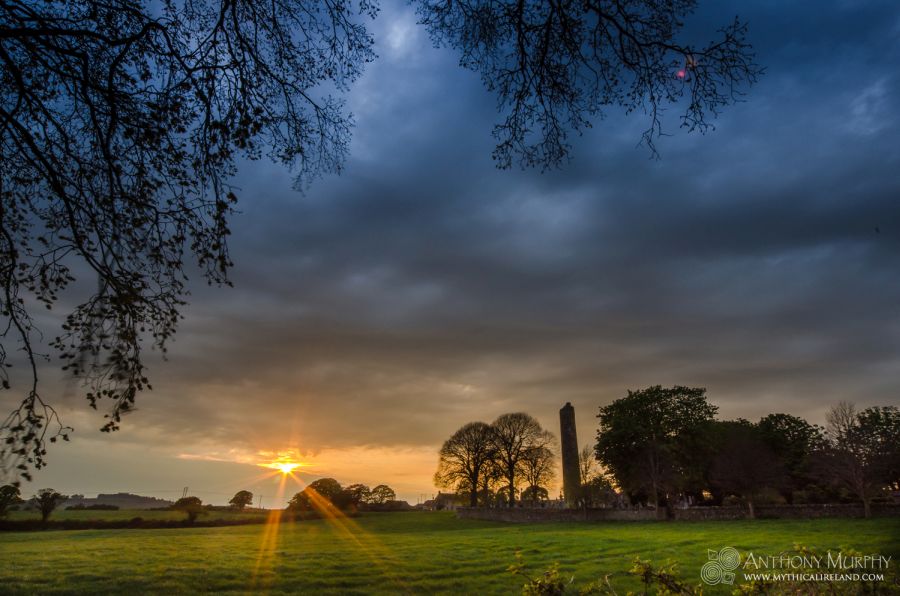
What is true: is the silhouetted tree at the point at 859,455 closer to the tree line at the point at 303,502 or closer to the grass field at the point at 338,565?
the grass field at the point at 338,565

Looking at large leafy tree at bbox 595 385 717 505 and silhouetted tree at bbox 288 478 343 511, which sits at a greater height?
large leafy tree at bbox 595 385 717 505

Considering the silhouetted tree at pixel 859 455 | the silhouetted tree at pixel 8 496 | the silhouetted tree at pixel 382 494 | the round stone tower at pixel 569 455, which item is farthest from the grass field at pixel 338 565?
the silhouetted tree at pixel 382 494

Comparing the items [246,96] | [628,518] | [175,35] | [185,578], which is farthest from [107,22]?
[628,518]

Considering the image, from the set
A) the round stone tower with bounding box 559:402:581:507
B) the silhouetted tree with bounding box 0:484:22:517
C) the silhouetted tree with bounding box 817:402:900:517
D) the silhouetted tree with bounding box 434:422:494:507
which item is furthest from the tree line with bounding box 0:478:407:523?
the silhouetted tree with bounding box 817:402:900:517

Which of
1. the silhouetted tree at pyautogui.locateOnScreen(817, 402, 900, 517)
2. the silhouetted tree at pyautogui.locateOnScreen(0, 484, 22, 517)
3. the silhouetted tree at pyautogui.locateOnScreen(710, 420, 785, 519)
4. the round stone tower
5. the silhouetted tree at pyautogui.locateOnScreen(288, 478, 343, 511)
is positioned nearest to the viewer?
the silhouetted tree at pyautogui.locateOnScreen(0, 484, 22, 517)

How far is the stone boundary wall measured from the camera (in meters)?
41.7

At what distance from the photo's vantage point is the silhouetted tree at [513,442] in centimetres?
6988

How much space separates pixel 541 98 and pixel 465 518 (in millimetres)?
61983

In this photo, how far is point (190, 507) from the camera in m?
51.2

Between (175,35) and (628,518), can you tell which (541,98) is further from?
(628,518)

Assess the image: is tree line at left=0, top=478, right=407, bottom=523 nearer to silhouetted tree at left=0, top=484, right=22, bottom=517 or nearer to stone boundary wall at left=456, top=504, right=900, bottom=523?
stone boundary wall at left=456, top=504, right=900, bottom=523

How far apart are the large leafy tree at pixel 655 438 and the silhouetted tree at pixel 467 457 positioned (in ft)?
70.0

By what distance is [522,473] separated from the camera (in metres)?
70.5

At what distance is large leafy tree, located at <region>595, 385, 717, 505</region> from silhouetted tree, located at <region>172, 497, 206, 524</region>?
4447 cm
